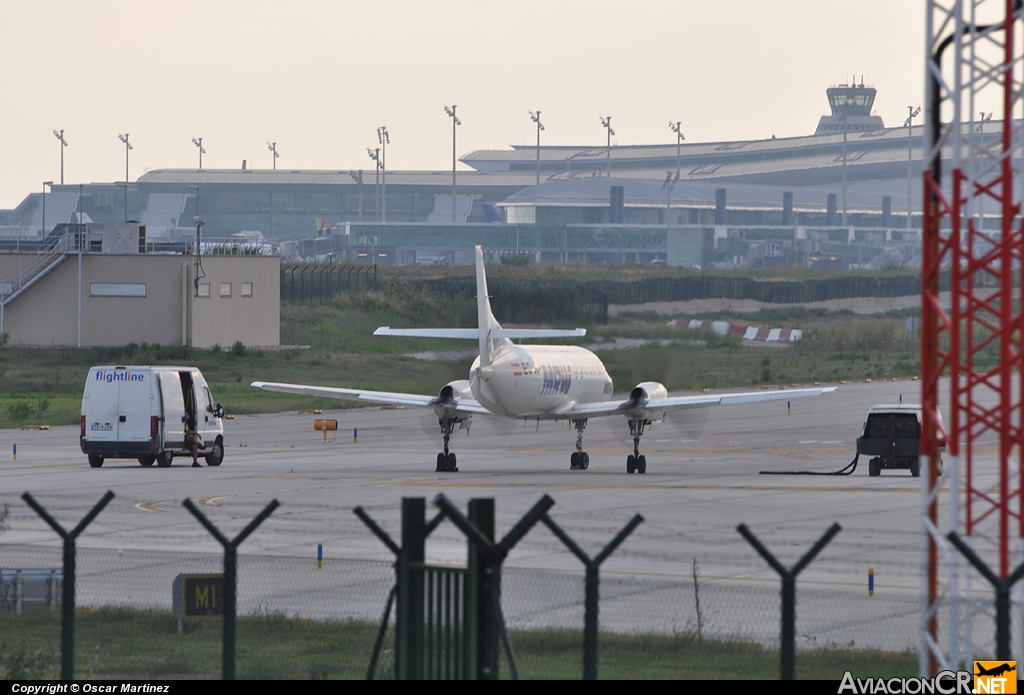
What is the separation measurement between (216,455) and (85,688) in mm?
27516

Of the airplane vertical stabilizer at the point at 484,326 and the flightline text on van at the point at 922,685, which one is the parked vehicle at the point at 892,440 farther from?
the flightline text on van at the point at 922,685

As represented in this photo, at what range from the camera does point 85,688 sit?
12.3m

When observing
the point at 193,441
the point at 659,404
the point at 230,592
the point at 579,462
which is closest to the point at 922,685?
the point at 230,592

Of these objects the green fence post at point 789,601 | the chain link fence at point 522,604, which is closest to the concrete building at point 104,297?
the chain link fence at point 522,604

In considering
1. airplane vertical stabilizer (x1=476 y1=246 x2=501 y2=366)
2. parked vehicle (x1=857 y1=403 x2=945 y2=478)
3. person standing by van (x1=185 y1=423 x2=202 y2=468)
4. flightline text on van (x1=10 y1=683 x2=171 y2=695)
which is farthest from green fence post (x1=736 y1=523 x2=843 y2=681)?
person standing by van (x1=185 y1=423 x2=202 y2=468)

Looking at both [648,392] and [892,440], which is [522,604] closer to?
[648,392]

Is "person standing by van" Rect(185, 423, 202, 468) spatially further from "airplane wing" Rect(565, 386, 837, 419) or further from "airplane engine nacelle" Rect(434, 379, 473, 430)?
"airplane wing" Rect(565, 386, 837, 419)

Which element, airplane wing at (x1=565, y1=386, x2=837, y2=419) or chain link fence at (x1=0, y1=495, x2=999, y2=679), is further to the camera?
airplane wing at (x1=565, y1=386, x2=837, y2=419)

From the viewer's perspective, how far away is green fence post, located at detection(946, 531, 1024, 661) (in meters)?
9.70

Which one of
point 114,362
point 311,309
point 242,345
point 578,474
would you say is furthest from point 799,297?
point 578,474

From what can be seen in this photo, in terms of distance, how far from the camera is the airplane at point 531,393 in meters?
37.9

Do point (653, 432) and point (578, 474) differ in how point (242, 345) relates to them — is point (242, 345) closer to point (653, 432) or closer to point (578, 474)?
point (653, 432)

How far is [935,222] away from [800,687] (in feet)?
14.1

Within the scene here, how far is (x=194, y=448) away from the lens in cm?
3894
